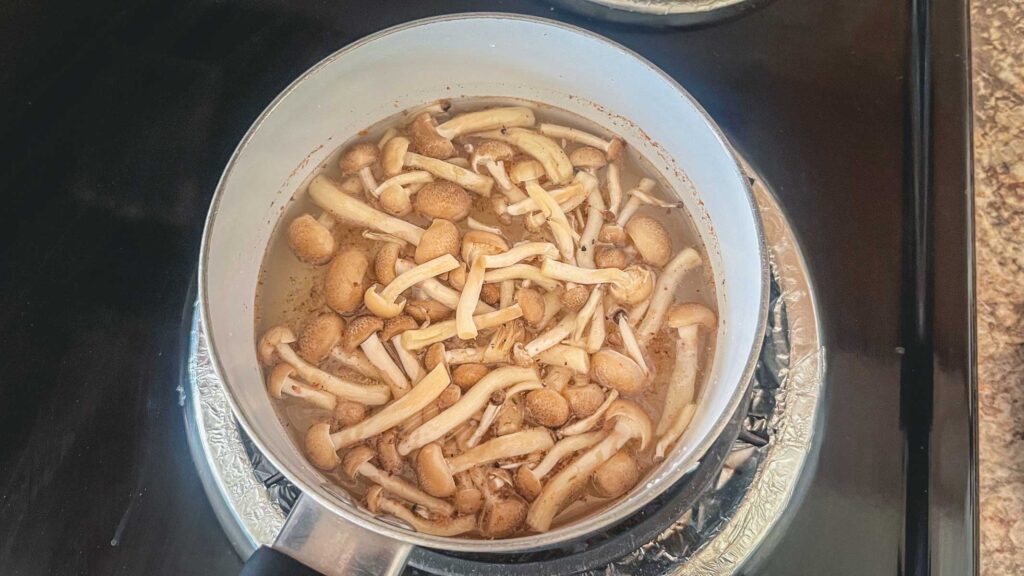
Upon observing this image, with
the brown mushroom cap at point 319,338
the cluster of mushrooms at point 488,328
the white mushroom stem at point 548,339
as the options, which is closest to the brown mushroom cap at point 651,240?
the cluster of mushrooms at point 488,328

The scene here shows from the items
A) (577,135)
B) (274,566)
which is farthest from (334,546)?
(577,135)

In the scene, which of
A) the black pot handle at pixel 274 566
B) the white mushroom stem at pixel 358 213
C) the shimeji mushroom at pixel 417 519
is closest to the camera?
the black pot handle at pixel 274 566

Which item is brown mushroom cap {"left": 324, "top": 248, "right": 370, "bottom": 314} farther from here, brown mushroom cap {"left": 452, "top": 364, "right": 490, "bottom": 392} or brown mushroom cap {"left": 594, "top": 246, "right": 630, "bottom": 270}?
brown mushroom cap {"left": 594, "top": 246, "right": 630, "bottom": 270}

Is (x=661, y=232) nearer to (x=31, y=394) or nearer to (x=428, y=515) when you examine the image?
(x=428, y=515)

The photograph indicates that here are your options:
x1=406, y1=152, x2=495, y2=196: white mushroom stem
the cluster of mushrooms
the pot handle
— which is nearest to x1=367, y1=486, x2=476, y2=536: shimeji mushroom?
the cluster of mushrooms

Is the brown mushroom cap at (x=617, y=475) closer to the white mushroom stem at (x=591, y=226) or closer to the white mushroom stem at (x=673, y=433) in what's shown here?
the white mushroom stem at (x=673, y=433)
